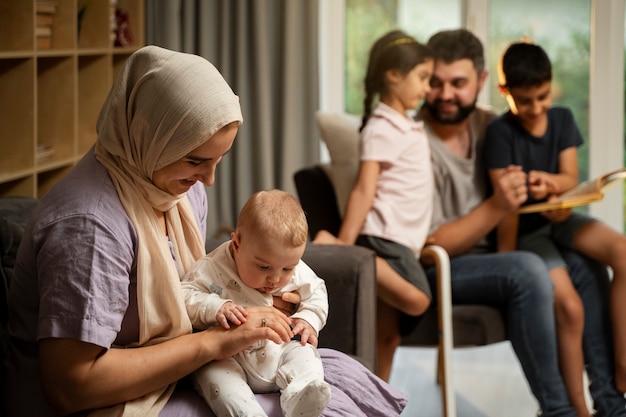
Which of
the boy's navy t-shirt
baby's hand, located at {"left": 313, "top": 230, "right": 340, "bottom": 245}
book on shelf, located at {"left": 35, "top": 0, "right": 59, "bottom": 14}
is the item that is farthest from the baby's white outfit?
book on shelf, located at {"left": 35, "top": 0, "right": 59, "bottom": 14}

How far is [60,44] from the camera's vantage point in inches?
135

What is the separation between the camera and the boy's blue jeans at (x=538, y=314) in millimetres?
2732

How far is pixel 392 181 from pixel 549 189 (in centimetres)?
46

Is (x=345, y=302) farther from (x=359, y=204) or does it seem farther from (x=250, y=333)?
(x=250, y=333)

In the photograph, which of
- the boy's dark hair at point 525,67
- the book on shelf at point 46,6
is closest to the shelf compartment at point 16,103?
the book on shelf at point 46,6

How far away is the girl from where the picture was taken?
2756 mm

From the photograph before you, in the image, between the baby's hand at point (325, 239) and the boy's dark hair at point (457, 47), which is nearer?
the baby's hand at point (325, 239)

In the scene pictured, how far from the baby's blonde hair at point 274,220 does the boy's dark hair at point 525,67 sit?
1.36 meters

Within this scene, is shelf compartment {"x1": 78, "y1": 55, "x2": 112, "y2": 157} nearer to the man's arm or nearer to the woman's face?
the man's arm

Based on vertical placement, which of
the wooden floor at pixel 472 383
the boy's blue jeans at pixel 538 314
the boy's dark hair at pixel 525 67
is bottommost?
the wooden floor at pixel 472 383

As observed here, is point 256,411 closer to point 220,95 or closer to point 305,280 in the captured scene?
point 305,280

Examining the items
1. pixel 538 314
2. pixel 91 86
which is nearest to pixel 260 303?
pixel 538 314

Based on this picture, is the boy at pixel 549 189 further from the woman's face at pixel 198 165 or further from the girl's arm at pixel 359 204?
the woman's face at pixel 198 165

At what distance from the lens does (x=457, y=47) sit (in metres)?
3.00
